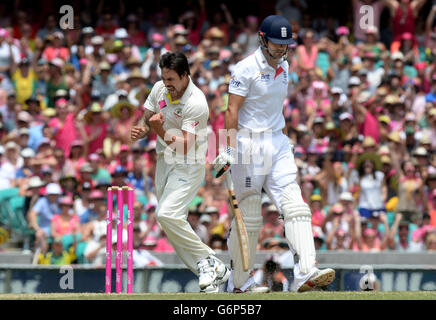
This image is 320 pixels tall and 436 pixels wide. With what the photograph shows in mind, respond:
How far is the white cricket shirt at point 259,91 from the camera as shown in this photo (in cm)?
961

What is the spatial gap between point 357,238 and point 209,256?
203 inches

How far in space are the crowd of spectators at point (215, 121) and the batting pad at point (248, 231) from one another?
3323 mm

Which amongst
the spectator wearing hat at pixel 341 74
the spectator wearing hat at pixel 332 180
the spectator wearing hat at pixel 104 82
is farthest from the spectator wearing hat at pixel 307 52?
the spectator wearing hat at pixel 104 82

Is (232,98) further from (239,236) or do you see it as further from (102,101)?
(102,101)

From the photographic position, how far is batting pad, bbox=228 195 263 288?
975cm

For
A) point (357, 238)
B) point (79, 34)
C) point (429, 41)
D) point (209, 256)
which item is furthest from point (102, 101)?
point (209, 256)

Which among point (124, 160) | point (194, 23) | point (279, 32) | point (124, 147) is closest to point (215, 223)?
point (124, 160)

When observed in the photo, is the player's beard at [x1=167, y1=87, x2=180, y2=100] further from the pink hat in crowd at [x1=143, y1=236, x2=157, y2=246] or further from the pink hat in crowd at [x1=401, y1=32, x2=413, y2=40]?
the pink hat in crowd at [x1=401, y1=32, x2=413, y2=40]

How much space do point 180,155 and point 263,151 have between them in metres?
0.80

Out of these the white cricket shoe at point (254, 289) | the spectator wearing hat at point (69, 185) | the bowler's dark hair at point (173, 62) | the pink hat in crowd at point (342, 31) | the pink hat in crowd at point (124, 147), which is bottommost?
the white cricket shoe at point (254, 289)

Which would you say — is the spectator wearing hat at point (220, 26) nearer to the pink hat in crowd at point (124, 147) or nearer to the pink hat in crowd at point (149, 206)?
the pink hat in crowd at point (124, 147)

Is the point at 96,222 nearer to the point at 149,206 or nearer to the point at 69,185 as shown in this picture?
the point at 149,206

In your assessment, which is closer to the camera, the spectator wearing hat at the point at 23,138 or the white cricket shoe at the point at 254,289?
the white cricket shoe at the point at 254,289

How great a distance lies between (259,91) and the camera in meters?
9.66
